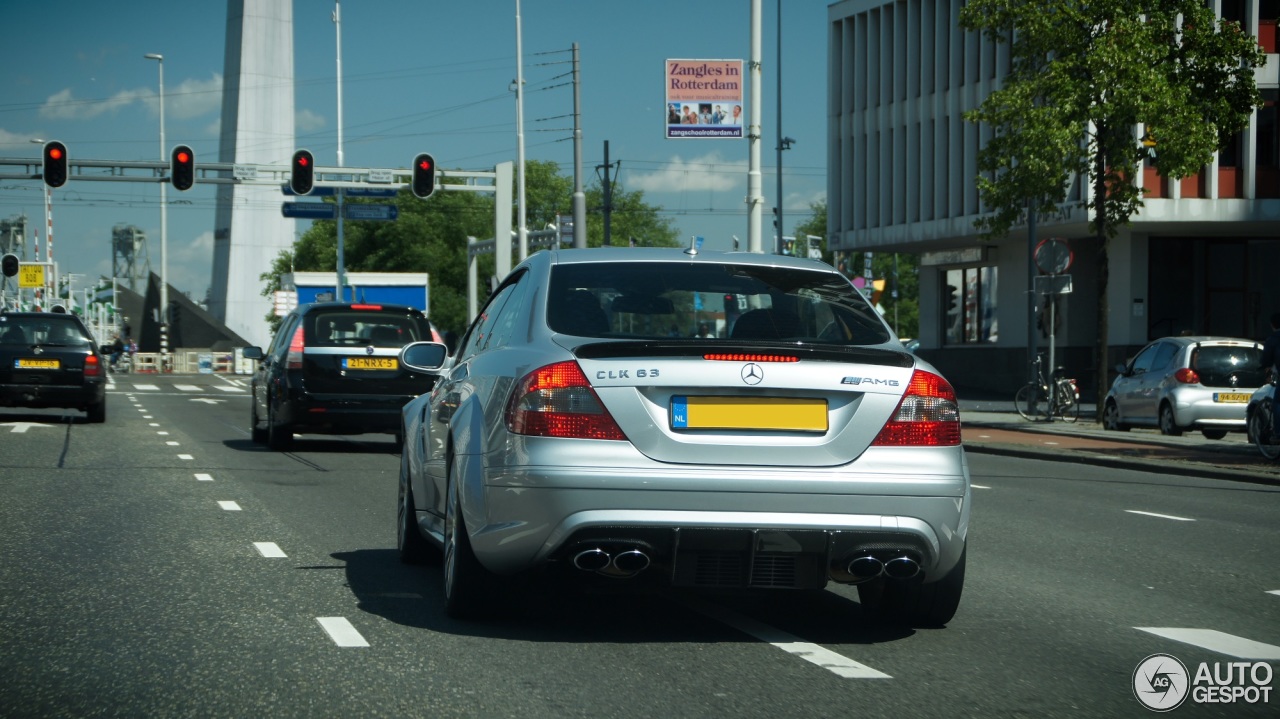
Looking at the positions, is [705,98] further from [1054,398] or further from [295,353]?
[295,353]

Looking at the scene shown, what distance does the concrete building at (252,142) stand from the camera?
9088 centimetres

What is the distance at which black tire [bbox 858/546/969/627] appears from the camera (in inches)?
254

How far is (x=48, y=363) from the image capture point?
22719 millimetres

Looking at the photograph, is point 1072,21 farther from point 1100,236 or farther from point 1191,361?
point 1191,361

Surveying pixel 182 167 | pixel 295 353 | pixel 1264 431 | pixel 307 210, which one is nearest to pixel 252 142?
pixel 307 210

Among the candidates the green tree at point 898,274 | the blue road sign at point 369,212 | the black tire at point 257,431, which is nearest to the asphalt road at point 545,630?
the black tire at point 257,431

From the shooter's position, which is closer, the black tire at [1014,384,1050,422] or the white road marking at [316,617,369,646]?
the white road marking at [316,617,369,646]

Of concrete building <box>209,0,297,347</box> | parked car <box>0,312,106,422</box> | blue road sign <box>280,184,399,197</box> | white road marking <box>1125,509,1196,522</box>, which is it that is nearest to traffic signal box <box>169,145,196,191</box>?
blue road sign <box>280,184,399,197</box>

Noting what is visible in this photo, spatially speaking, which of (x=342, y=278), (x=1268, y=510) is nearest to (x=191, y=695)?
(x=1268, y=510)

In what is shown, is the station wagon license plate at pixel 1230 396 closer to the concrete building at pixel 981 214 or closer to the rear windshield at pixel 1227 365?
the rear windshield at pixel 1227 365

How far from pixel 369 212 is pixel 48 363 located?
80.6 feet

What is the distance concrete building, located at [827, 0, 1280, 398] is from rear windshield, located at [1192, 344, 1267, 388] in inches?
540

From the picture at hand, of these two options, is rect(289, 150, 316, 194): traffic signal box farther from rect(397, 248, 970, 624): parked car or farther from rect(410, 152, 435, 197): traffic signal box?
rect(397, 248, 970, 624): parked car

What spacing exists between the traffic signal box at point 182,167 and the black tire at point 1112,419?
66.3 ft
